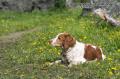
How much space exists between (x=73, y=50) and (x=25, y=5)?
742 inches

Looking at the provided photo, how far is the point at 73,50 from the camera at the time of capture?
10148mm

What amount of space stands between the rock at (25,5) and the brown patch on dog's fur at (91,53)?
18.0 metres

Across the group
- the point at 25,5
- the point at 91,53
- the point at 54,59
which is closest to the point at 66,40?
the point at 91,53

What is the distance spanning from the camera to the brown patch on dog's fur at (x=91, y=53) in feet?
33.6

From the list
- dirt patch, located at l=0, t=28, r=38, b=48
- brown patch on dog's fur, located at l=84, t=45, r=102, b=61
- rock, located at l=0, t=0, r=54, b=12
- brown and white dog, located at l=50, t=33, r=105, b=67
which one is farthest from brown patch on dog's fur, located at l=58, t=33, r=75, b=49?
rock, located at l=0, t=0, r=54, b=12

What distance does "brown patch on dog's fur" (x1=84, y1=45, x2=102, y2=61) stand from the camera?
1025cm

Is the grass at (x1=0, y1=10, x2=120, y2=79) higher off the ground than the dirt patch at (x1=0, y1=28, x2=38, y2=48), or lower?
higher

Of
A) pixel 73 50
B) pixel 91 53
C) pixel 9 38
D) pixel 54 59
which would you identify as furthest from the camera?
pixel 9 38

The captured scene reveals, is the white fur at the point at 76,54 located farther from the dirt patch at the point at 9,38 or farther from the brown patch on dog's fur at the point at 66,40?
the dirt patch at the point at 9,38

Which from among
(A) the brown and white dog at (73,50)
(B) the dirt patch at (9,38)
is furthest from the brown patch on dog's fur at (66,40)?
(B) the dirt patch at (9,38)

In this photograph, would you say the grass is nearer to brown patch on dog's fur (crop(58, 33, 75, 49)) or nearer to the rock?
brown patch on dog's fur (crop(58, 33, 75, 49))

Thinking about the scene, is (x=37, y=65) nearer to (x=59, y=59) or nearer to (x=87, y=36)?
(x=59, y=59)

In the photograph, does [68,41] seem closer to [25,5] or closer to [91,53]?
[91,53]

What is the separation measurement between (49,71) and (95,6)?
40.9 ft
